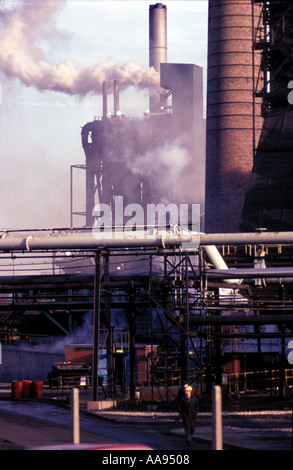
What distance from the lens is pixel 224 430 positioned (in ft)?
59.3

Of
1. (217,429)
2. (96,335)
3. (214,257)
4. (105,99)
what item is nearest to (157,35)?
(105,99)

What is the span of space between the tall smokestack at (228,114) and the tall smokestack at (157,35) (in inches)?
1341

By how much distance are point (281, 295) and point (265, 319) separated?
4656mm

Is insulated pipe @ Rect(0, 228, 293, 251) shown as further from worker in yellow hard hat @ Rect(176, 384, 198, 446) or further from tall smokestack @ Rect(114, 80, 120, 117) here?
tall smokestack @ Rect(114, 80, 120, 117)

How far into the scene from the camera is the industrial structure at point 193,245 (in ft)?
87.9

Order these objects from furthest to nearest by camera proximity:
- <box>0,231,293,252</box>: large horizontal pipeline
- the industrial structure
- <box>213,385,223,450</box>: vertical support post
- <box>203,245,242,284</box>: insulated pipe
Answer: <box>203,245,242,284</box>: insulated pipe
the industrial structure
<box>0,231,293,252</box>: large horizontal pipeline
<box>213,385,223,450</box>: vertical support post

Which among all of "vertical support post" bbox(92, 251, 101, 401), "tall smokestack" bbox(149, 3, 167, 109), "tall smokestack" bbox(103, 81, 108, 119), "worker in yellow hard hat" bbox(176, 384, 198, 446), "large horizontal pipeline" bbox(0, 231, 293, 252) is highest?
"tall smokestack" bbox(149, 3, 167, 109)

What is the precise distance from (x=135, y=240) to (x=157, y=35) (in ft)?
228

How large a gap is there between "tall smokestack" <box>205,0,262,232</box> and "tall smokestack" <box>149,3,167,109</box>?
34.1 m

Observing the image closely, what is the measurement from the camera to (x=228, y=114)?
5519 centimetres

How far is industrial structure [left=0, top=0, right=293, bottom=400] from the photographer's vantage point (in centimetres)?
2678

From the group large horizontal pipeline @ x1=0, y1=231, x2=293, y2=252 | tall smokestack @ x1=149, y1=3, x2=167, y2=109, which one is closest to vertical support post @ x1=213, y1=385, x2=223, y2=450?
large horizontal pipeline @ x1=0, y1=231, x2=293, y2=252

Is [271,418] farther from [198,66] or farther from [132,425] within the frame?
[198,66]

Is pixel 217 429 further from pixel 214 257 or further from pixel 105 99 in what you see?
pixel 105 99
